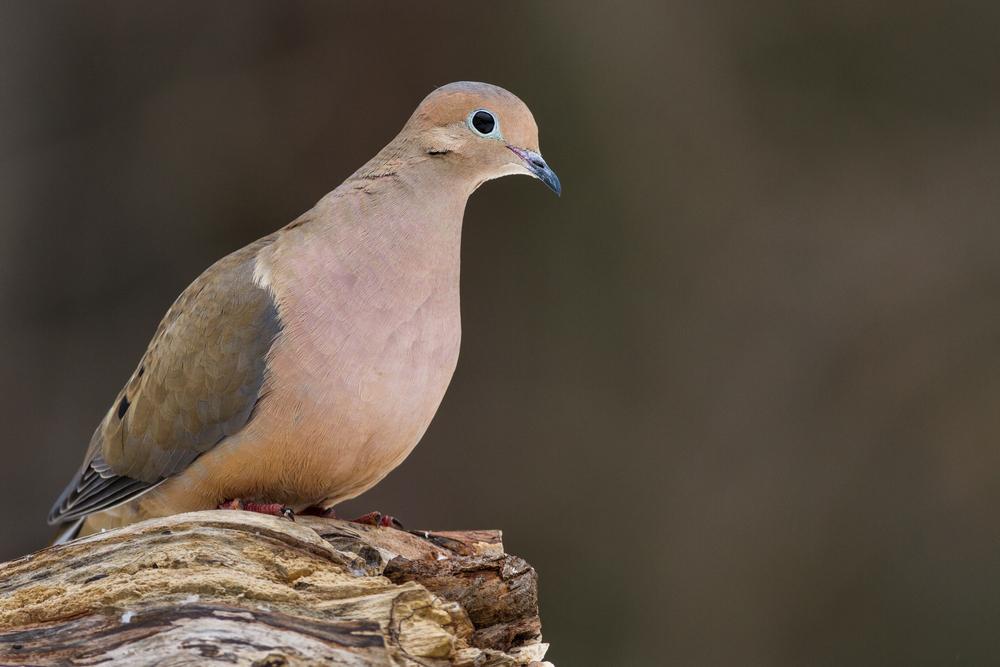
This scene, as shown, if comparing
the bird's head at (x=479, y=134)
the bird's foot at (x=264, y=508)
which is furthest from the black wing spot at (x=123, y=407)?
the bird's head at (x=479, y=134)

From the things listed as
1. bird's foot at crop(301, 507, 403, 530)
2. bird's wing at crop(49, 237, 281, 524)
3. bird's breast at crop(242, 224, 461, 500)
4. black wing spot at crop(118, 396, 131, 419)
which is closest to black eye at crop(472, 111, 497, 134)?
bird's breast at crop(242, 224, 461, 500)

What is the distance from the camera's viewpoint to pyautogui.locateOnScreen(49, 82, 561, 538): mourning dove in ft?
7.59

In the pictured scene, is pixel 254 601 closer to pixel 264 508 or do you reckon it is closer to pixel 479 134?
pixel 264 508

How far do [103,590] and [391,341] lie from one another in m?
0.69

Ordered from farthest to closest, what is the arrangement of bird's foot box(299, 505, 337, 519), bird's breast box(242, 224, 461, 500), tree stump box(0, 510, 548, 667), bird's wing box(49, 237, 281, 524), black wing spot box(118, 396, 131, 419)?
black wing spot box(118, 396, 131, 419), bird's foot box(299, 505, 337, 519), bird's wing box(49, 237, 281, 524), bird's breast box(242, 224, 461, 500), tree stump box(0, 510, 548, 667)

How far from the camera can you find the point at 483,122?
2.52m

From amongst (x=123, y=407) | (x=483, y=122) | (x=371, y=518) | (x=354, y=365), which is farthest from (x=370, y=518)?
(x=483, y=122)

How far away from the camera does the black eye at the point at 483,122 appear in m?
2.52

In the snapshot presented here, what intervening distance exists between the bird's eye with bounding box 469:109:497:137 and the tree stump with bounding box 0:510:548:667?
88cm

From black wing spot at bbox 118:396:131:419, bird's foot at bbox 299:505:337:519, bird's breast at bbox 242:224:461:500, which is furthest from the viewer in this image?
black wing spot at bbox 118:396:131:419

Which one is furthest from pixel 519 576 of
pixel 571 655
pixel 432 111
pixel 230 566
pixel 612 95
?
pixel 612 95

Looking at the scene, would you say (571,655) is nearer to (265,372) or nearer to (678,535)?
(678,535)

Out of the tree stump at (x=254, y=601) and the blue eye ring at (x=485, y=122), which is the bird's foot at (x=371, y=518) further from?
the blue eye ring at (x=485, y=122)

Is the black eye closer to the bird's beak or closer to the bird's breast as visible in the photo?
the bird's beak
